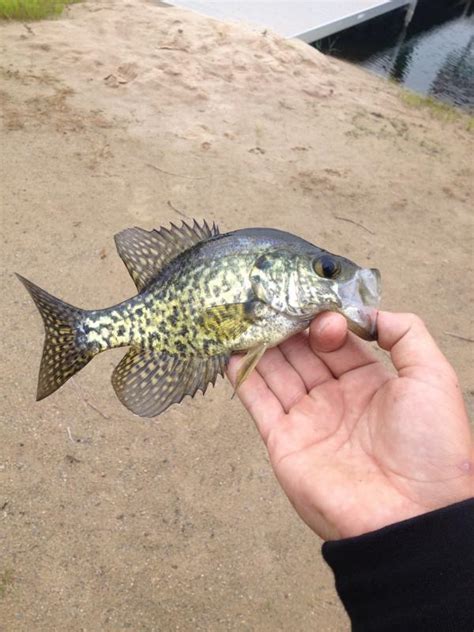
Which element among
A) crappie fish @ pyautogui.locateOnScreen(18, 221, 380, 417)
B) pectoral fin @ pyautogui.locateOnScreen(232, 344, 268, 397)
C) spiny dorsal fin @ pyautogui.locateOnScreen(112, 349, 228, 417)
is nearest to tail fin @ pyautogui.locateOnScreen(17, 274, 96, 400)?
crappie fish @ pyautogui.locateOnScreen(18, 221, 380, 417)

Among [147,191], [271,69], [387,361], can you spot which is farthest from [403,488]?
[271,69]

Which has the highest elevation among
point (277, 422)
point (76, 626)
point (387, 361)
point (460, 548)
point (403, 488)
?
point (460, 548)

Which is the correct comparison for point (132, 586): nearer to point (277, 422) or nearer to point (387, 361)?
point (277, 422)

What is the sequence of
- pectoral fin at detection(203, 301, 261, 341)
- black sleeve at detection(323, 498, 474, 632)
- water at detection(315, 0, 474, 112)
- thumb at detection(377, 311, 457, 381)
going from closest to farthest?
black sleeve at detection(323, 498, 474, 632) → thumb at detection(377, 311, 457, 381) → pectoral fin at detection(203, 301, 261, 341) → water at detection(315, 0, 474, 112)

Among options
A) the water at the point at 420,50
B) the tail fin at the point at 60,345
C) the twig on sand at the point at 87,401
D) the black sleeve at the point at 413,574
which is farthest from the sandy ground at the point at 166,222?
the water at the point at 420,50

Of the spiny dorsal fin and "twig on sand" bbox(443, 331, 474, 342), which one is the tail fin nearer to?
the spiny dorsal fin

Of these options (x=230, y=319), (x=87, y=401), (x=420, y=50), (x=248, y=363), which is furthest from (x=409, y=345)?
(x=420, y=50)

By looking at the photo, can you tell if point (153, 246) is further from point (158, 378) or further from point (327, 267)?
point (327, 267)

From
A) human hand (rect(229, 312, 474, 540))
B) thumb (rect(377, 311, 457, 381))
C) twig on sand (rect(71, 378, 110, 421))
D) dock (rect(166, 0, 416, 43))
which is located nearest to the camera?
human hand (rect(229, 312, 474, 540))

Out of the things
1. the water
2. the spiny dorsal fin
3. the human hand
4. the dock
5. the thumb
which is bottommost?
the water
